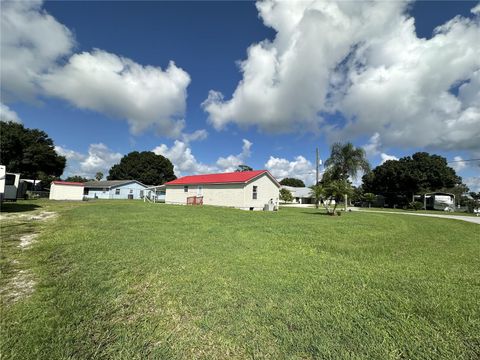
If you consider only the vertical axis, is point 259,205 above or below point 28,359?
above

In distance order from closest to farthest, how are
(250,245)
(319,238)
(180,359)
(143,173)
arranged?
(180,359)
(250,245)
(319,238)
(143,173)

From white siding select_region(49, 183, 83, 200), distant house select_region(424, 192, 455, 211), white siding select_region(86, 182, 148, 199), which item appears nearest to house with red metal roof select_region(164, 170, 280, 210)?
white siding select_region(49, 183, 83, 200)

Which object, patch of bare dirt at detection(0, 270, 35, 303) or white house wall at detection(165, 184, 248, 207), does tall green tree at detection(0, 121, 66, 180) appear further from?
patch of bare dirt at detection(0, 270, 35, 303)

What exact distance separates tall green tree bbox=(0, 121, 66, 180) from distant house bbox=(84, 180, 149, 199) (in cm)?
842

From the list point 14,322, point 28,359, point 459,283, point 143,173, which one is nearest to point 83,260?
point 14,322

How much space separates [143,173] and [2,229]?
64720 mm

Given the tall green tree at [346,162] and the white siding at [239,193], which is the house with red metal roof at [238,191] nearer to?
the white siding at [239,193]

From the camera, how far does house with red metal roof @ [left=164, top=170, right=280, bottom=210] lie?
26.0 meters

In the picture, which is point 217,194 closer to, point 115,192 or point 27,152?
point 115,192

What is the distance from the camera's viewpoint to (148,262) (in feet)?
17.9

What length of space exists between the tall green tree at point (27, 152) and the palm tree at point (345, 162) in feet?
171

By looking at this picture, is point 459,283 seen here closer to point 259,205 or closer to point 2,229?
point 2,229

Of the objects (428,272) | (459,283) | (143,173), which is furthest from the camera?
(143,173)

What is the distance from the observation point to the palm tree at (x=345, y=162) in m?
36.8
